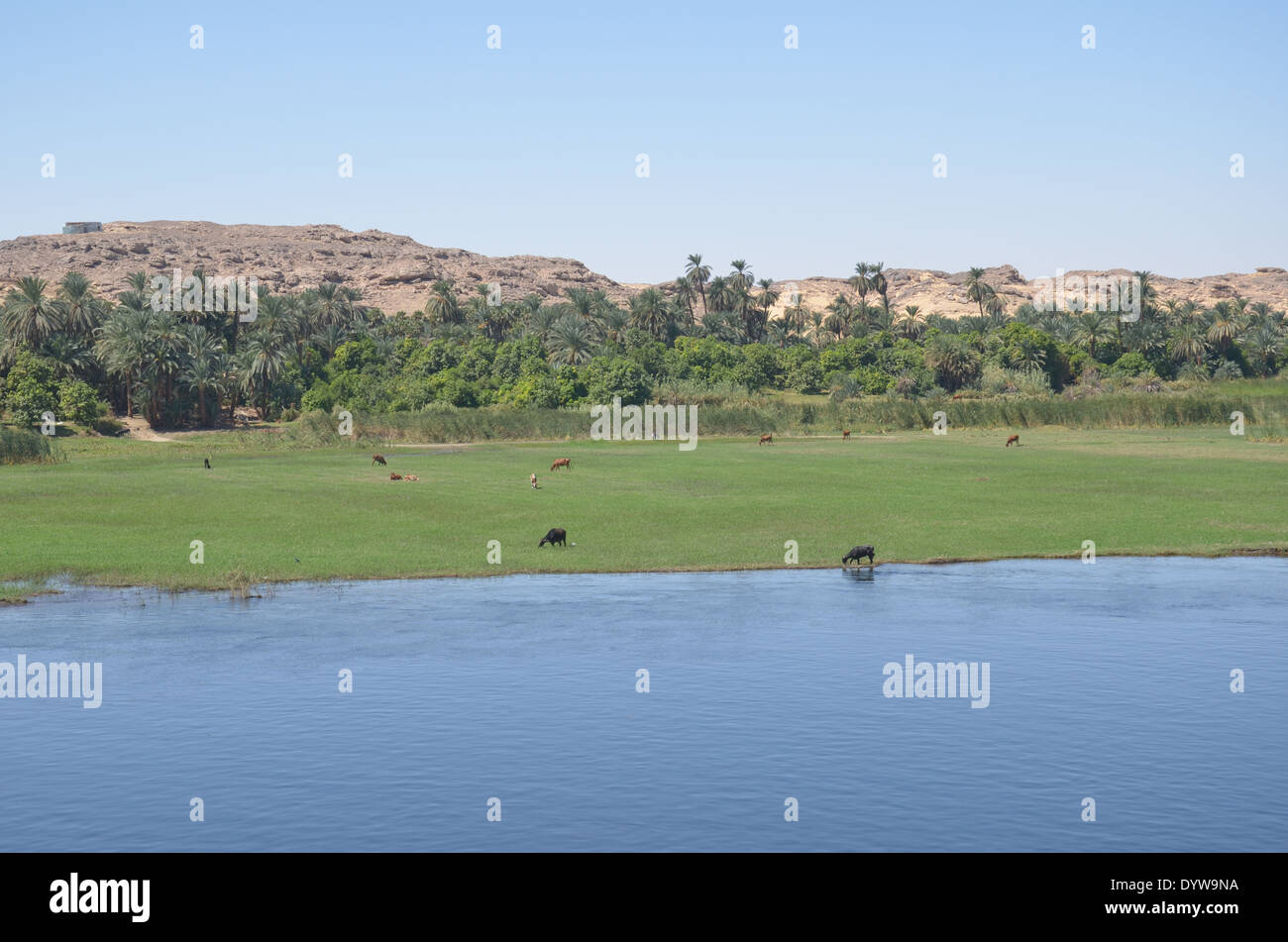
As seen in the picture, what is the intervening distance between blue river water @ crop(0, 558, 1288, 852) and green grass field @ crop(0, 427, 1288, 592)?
5.25 meters

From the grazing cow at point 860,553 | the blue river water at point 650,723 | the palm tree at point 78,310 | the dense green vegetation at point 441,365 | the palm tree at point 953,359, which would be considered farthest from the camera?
the palm tree at point 953,359

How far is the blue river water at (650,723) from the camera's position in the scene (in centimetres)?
1812

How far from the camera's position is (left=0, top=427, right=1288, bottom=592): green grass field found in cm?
4162

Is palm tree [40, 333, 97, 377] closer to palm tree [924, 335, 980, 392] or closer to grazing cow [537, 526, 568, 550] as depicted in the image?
palm tree [924, 335, 980, 392]

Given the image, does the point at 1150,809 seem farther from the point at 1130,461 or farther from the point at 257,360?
the point at 257,360

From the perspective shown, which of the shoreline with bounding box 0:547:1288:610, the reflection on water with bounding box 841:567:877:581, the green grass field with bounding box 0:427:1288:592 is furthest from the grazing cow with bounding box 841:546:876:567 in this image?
the green grass field with bounding box 0:427:1288:592

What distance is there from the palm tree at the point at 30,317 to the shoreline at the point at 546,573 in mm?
119932

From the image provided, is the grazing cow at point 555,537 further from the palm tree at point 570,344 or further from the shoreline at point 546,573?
the palm tree at point 570,344

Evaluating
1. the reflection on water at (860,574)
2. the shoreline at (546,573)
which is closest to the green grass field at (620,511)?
the shoreline at (546,573)

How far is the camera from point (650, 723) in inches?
904

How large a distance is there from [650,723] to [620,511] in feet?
99.9
